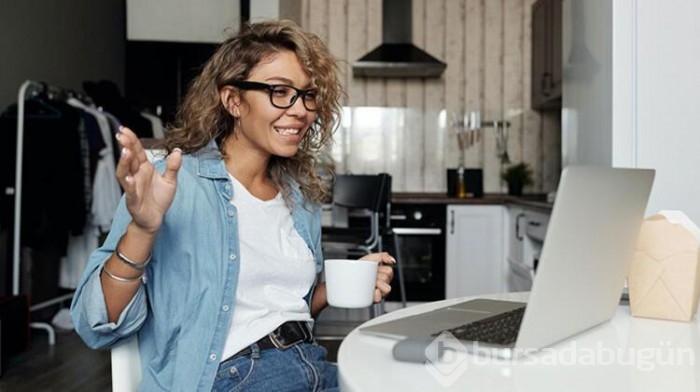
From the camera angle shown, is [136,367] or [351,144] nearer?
[136,367]

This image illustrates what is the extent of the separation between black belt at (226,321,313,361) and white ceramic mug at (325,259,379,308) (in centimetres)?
14

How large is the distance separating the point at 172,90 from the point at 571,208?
4769 millimetres

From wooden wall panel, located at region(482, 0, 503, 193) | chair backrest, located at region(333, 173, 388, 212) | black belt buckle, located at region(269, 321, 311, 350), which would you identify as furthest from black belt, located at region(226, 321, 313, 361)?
wooden wall panel, located at region(482, 0, 503, 193)

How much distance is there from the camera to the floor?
2758 mm

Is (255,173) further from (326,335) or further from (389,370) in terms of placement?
(326,335)

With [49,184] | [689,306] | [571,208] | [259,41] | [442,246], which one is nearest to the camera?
[571,208]

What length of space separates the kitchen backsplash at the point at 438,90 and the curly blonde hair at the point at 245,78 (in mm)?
3481

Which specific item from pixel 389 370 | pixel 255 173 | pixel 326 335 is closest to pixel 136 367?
pixel 255 173

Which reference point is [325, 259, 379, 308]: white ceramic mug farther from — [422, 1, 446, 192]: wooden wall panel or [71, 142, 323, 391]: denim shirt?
[422, 1, 446, 192]: wooden wall panel

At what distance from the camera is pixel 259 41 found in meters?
1.27

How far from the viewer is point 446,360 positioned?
0.76 metres

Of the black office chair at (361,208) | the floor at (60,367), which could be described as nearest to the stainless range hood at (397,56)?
the black office chair at (361,208)

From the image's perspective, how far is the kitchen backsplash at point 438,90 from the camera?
4.85m

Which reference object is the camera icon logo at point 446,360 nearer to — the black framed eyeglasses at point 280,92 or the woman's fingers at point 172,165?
the woman's fingers at point 172,165
